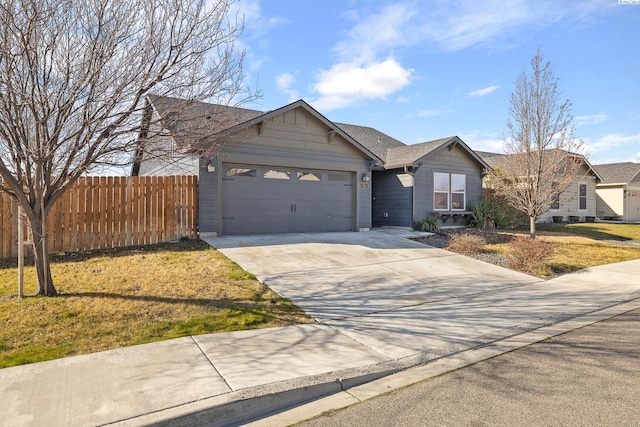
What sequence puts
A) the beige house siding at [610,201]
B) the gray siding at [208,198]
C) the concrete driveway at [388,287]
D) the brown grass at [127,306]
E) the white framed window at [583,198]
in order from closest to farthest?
the brown grass at [127,306] < the concrete driveway at [388,287] < the gray siding at [208,198] < the white framed window at [583,198] < the beige house siding at [610,201]

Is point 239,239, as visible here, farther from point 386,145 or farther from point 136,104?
point 386,145

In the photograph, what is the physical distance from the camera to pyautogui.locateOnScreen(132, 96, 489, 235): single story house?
11.8m

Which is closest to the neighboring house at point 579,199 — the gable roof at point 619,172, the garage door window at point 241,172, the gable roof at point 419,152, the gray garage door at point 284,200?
the gable roof at point 619,172

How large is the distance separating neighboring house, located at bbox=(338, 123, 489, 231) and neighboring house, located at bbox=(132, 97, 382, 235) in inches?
87.7

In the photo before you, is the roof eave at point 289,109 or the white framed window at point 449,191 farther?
the white framed window at point 449,191

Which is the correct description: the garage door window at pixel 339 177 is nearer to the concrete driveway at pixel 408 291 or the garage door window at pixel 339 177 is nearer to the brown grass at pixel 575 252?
the concrete driveway at pixel 408 291

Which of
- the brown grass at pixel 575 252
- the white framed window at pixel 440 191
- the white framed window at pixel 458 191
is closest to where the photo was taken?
the brown grass at pixel 575 252

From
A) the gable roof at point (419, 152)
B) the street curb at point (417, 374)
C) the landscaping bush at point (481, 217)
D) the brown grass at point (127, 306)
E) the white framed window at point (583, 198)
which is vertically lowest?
the street curb at point (417, 374)

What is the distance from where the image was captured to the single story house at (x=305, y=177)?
11805 millimetres

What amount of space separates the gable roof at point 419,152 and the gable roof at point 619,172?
55.1ft

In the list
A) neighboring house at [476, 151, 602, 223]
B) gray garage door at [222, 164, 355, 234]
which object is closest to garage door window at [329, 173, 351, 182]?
gray garage door at [222, 164, 355, 234]

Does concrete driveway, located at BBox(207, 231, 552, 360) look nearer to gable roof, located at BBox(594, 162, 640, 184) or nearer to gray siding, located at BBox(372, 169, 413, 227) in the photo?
gray siding, located at BBox(372, 169, 413, 227)

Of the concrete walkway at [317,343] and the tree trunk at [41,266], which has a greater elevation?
the tree trunk at [41,266]

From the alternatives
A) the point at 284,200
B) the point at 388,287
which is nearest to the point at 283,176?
the point at 284,200
